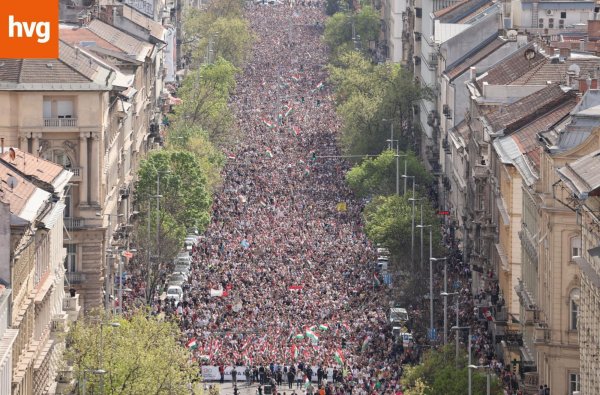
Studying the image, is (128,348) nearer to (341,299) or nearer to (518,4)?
(341,299)

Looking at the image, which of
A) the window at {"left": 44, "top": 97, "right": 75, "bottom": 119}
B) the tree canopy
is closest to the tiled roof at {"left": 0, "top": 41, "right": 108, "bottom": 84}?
the window at {"left": 44, "top": 97, "right": 75, "bottom": 119}

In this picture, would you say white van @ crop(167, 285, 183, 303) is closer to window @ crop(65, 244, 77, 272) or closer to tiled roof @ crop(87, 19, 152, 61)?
window @ crop(65, 244, 77, 272)

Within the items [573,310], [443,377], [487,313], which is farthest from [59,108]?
[443,377]

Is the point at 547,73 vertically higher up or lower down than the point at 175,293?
higher up

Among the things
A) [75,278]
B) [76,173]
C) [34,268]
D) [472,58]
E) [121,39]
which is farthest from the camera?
[472,58]

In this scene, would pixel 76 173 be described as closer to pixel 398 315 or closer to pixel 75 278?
pixel 75 278

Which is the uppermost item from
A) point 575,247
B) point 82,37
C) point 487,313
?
point 82,37

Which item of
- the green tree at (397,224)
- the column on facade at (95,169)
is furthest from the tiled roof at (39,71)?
the green tree at (397,224)
